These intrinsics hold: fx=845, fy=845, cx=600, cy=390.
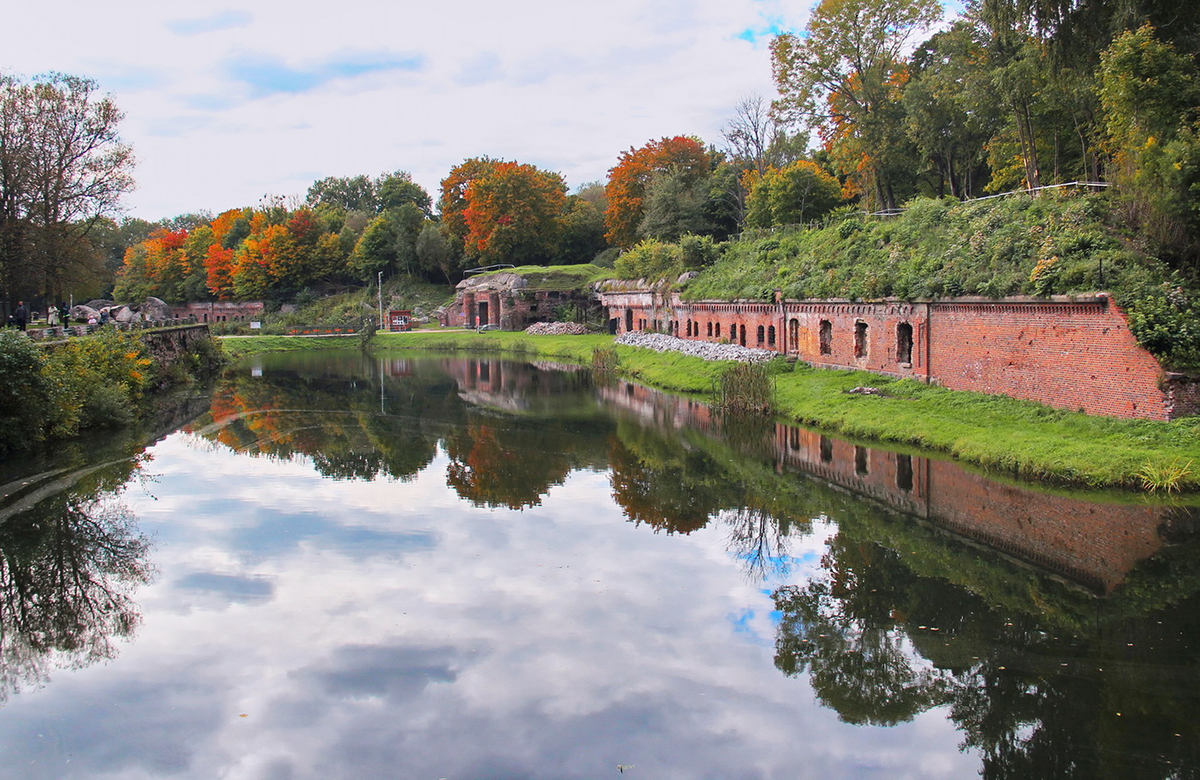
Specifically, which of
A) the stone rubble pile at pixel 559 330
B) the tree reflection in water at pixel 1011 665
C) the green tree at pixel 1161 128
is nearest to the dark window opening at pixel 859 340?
the green tree at pixel 1161 128

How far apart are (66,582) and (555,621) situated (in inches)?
282

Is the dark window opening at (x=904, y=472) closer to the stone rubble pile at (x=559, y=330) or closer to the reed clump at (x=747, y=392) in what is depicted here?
the reed clump at (x=747, y=392)

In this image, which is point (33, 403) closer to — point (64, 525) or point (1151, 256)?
point (64, 525)

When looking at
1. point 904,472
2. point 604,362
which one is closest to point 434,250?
point 604,362

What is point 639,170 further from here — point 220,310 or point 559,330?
point 220,310

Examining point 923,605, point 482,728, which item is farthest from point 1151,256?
point 482,728

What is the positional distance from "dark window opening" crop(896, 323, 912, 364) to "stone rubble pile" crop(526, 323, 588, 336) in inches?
1253

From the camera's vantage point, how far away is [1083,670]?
860 cm

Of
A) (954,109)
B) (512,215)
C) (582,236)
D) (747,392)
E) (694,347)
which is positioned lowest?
(747,392)

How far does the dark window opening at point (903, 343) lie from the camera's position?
23.6m

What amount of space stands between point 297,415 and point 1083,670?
24411mm

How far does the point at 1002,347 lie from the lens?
64.0 feet

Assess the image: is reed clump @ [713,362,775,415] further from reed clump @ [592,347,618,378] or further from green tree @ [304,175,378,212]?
green tree @ [304,175,378,212]

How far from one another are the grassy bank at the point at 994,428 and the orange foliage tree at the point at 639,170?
30.2 meters
